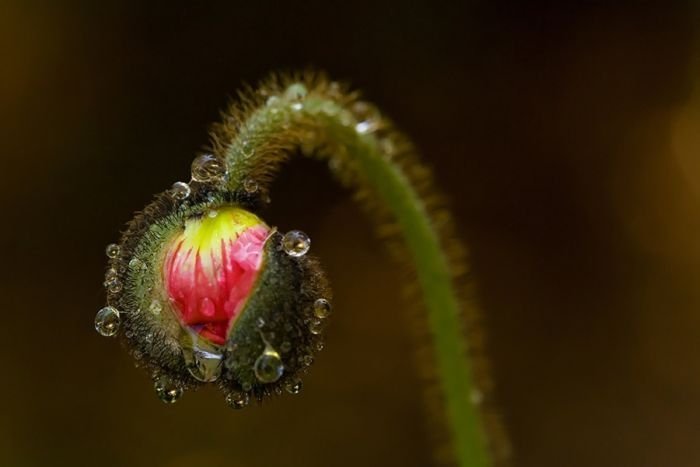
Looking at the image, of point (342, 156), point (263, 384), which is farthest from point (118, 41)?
point (263, 384)

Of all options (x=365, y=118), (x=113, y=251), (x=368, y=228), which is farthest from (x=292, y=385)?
(x=368, y=228)

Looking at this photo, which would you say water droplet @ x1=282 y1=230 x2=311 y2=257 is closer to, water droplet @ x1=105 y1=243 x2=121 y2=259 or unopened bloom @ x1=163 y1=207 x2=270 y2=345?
unopened bloom @ x1=163 y1=207 x2=270 y2=345

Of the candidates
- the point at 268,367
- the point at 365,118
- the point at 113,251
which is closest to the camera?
the point at 268,367

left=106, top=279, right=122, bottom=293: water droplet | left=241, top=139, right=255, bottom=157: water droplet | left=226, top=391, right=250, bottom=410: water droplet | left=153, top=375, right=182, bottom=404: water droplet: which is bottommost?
left=226, top=391, right=250, bottom=410: water droplet

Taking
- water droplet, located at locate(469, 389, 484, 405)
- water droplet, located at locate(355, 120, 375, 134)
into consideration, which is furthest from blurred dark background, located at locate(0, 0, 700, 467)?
water droplet, located at locate(355, 120, 375, 134)

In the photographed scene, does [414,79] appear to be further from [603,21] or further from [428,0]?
[603,21]

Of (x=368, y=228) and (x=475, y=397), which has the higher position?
(x=368, y=228)

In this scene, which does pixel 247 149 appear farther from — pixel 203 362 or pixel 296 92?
pixel 203 362
